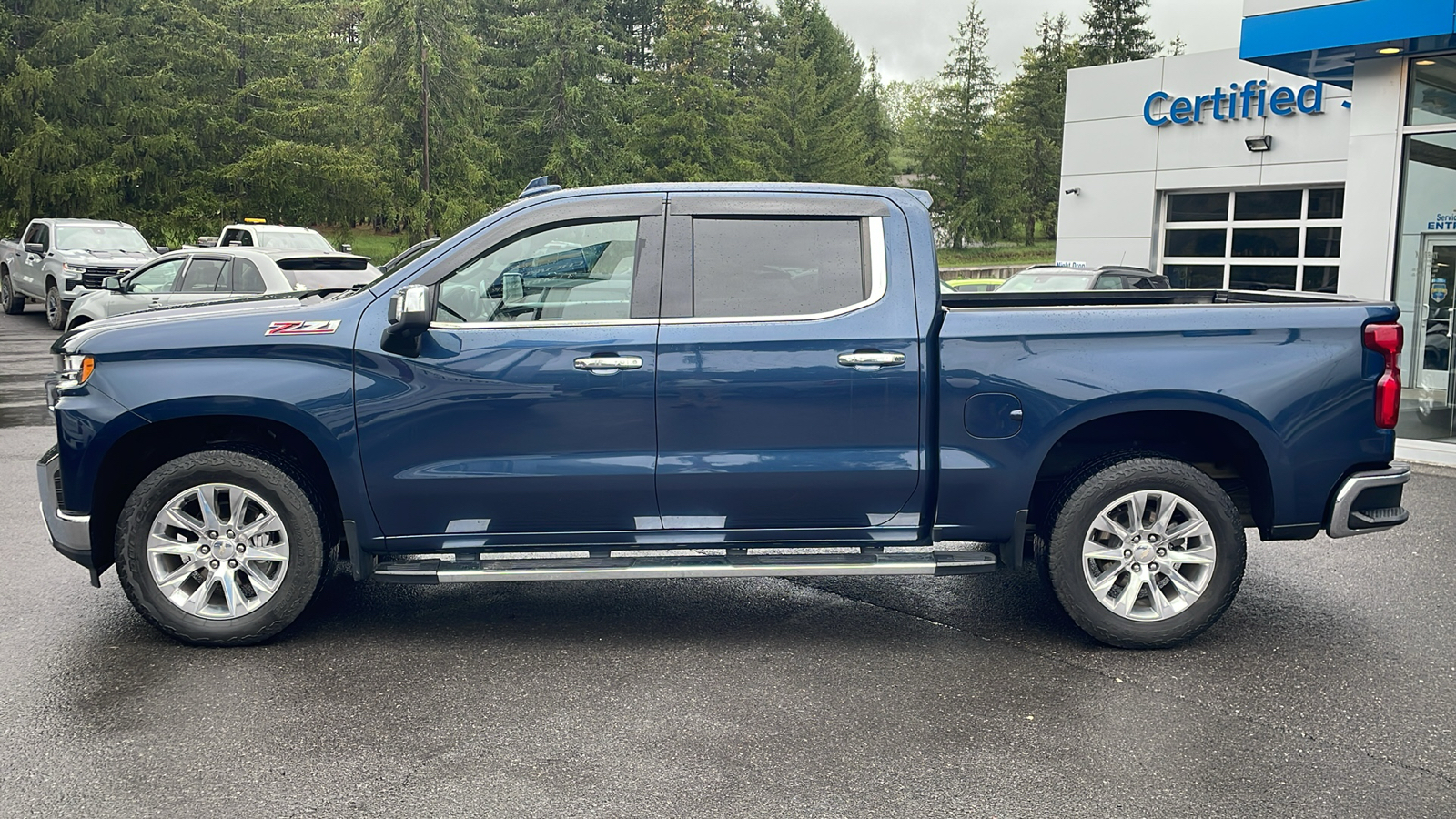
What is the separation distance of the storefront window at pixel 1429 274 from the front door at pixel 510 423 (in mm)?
8836

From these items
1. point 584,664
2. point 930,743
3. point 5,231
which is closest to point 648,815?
point 930,743

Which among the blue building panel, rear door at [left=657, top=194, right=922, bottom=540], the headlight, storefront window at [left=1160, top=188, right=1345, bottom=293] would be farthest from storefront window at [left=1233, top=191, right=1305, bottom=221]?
the headlight

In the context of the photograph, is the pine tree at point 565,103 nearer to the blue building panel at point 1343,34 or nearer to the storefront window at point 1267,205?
the storefront window at point 1267,205

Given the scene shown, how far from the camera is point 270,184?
128ft

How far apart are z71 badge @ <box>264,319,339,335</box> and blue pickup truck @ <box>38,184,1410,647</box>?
0.01 meters

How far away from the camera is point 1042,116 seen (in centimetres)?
7912

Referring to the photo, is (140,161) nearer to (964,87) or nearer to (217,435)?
(217,435)

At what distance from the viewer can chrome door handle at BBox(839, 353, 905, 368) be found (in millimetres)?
5129

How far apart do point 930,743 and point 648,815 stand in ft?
3.63

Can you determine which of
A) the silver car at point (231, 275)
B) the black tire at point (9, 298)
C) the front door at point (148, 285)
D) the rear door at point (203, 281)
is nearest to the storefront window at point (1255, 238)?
the silver car at point (231, 275)

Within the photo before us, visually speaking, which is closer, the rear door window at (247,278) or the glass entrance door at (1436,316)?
the glass entrance door at (1436,316)

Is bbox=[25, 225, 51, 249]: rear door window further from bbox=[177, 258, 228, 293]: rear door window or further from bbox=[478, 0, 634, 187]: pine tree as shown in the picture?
bbox=[478, 0, 634, 187]: pine tree

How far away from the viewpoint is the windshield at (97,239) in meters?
22.3

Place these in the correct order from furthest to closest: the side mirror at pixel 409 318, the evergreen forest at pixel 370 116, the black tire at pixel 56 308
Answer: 1. the evergreen forest at pixel 370 116
2. the black tire at pixel 56 308
3. the side mirror at pixel 409 318
